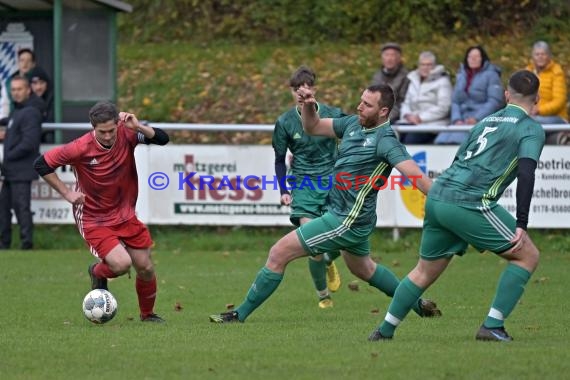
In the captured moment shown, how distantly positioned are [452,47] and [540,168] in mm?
7212

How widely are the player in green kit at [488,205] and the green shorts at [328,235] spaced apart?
1.28 meters

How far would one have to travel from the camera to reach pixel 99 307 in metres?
10.5

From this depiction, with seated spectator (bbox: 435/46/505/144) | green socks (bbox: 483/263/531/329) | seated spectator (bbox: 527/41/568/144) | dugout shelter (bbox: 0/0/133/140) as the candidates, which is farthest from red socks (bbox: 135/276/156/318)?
dugout shelter (bbox: 0/0/133/140)

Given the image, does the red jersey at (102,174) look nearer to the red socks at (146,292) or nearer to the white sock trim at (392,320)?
the red socks at (146,292)

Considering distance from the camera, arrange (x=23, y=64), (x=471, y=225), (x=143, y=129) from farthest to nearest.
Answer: (x=23, y=64)
(x=143, y=129)
(x=471, y=225)

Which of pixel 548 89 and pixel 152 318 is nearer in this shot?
pixel 152 318

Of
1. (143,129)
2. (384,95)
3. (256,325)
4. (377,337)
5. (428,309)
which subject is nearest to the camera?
(377,337)

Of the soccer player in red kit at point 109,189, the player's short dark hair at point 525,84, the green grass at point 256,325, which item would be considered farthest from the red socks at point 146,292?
the player's short dark hair at point 525,84

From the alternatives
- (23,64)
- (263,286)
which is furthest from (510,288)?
(23,64)

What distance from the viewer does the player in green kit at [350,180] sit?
9.55m

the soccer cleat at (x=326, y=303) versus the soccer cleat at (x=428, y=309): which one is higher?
the soccer cleat at (x=428, y=309)

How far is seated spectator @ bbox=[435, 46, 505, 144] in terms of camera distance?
687 inches

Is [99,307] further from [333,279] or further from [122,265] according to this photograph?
[333,279]

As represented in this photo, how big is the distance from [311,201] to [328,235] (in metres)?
2.37
